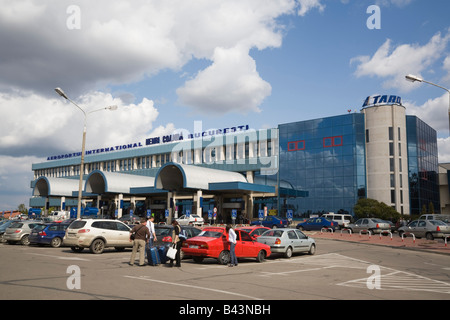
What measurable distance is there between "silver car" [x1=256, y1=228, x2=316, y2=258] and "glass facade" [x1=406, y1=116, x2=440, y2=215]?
44042 millimetres

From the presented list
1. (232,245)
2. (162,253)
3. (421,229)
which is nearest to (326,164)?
(421,229)

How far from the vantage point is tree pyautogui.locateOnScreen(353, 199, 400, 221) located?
52094mm

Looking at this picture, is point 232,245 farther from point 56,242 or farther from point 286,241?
point 56,242

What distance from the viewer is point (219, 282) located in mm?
11117

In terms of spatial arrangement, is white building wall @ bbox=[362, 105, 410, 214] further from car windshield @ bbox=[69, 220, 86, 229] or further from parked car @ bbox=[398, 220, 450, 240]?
car windshield @ bbox=[69, 220, 86, 229]

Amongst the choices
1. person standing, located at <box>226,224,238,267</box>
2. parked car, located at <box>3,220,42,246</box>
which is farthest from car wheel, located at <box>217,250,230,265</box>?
parked car, located at <box>3,220,42,246</box>

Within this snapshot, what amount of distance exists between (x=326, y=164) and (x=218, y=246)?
1826 inches

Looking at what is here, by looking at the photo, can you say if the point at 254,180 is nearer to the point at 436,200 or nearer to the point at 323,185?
the point at 323,185

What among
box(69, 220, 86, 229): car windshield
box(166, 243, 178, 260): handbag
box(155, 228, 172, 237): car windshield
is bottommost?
box(166, 243, 178, 260): handbag

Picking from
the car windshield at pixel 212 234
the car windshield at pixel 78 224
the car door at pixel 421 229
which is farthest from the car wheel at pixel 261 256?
the car door at pixel 421 229

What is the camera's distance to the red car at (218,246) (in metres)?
15.7

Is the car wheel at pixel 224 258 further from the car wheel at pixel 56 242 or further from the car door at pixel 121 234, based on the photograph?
the car wheel at pixel 56 242

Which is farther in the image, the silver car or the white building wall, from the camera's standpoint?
the white building wall

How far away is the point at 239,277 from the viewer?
12.4 metres
